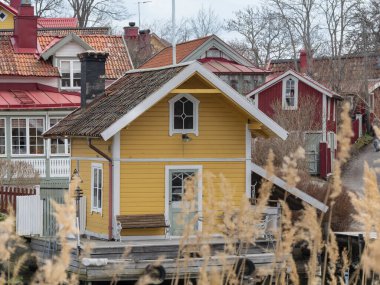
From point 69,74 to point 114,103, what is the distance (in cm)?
1560

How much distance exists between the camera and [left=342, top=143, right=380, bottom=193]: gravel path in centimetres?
3725

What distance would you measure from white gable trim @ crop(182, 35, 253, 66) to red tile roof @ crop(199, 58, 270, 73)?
0.79ft

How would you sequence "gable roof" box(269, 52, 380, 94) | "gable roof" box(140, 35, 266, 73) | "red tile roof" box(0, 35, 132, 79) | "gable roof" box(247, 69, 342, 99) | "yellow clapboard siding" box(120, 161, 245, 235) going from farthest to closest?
"gable roof" box(269, 52, 380, 94) → "gable roof" box(247, 69, 342, 99) → "gable roof" box(140, 35, 266, 73) → "red tile roof" box(0, 35, 132, 79) → "yellow clapboard siding" box(120, 161, 245, 235)

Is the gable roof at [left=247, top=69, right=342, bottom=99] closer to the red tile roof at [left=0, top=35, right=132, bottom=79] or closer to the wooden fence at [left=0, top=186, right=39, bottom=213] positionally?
the red tile roof at [left=0, top=35, right=132, bottom=79]

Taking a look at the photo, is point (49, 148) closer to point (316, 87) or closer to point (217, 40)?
point (217, 40)

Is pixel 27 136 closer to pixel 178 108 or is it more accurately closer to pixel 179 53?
pixel 179 53

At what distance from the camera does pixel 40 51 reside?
37.9 m

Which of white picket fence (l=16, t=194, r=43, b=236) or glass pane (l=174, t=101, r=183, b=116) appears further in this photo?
glass pane (l=174, t=101, r=183, b=116)

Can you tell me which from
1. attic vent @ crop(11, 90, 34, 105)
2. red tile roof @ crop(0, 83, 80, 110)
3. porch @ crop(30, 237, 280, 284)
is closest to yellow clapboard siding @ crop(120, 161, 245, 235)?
porch @ crop(30, 237, 280, 284)

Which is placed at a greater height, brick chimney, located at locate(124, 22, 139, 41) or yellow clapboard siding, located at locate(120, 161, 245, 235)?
brick chimney, located at locate(124, 22, 139, 41)

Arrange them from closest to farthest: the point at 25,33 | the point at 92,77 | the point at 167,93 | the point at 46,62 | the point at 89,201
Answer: the point at 167,93 → the point at 89,201 → the point at 92,77 → the point at 46,62 → the point at 25,33

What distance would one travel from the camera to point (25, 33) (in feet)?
125

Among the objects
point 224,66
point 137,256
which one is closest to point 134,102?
point 137,256

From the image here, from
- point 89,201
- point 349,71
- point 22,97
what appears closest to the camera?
point 89,201
